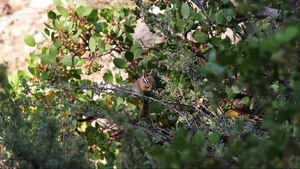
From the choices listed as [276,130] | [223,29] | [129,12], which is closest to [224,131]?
[223,29]

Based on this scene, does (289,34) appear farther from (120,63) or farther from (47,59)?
(47,59)

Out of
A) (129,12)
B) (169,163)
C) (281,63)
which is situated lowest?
(169,163)

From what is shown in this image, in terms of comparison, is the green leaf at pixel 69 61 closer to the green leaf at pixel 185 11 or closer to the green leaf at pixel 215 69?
the green leaf at pixel 185 11

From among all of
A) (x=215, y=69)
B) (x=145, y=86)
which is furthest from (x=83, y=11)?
(x=215, y=69)

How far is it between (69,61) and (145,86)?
1.66 ft

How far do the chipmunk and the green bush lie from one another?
5 cm

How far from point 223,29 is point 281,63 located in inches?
85.3

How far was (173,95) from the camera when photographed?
2.76m

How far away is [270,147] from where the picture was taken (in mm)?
1159

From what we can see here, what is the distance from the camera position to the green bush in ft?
4.09

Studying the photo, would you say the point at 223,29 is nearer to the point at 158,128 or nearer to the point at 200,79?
the point at 200,79

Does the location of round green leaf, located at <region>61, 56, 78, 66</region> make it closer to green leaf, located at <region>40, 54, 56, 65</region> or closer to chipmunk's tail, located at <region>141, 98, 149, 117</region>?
green leaf, located at <region>40, 54, 56, 65</region>

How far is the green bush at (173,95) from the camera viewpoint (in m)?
1.25

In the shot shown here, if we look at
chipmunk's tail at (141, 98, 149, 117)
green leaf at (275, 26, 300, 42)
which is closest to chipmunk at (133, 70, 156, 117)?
chipmunk's tail at (141, 98, 149, 117)
